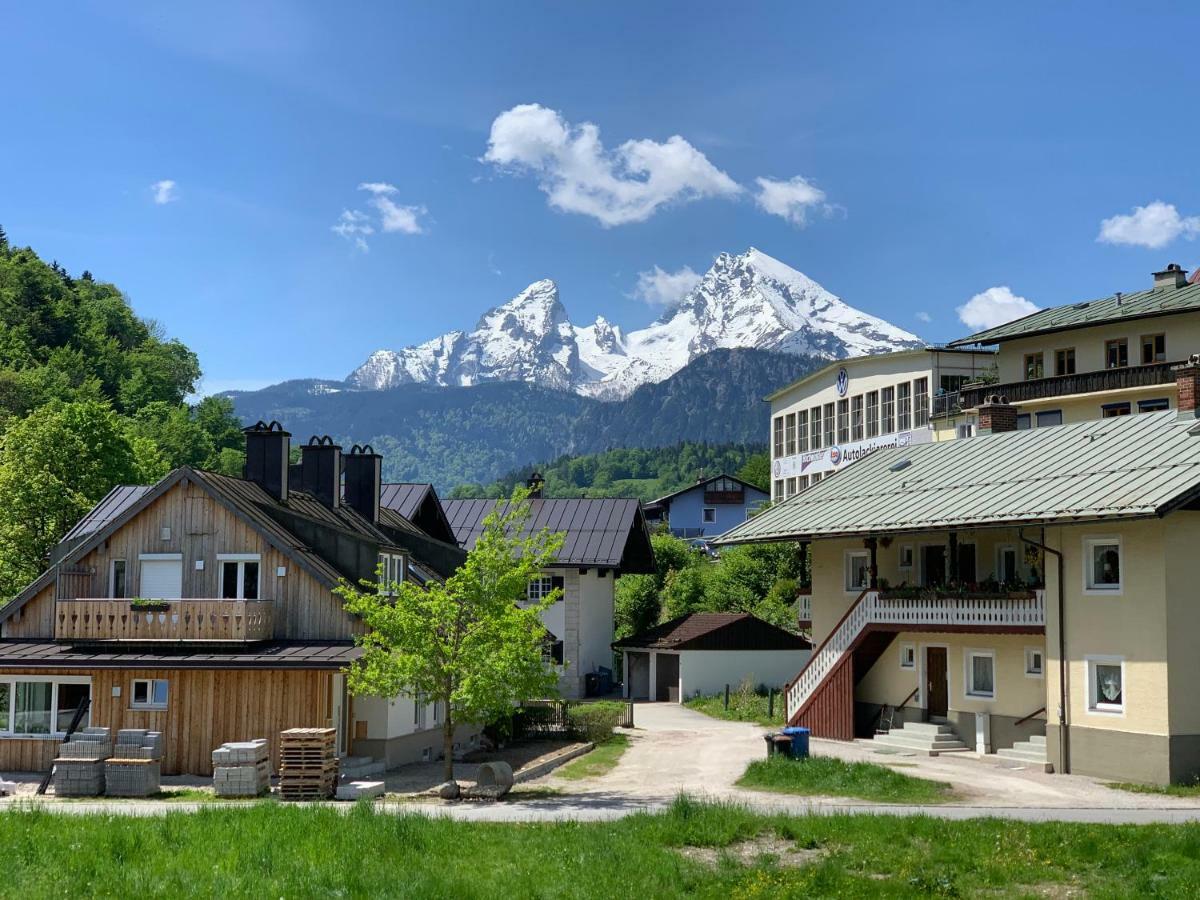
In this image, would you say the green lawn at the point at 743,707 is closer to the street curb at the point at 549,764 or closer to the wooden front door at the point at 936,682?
the wooden front door at the point at 936,682

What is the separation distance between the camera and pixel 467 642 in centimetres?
2891

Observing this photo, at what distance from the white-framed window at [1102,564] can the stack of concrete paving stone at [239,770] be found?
19.8m

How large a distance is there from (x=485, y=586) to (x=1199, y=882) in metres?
15.5

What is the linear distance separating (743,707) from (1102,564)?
2181 centimetres

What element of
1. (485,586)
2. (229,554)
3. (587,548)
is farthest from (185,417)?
(485,586)

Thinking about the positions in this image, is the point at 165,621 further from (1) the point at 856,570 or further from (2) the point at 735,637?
(2) the point at 735,637

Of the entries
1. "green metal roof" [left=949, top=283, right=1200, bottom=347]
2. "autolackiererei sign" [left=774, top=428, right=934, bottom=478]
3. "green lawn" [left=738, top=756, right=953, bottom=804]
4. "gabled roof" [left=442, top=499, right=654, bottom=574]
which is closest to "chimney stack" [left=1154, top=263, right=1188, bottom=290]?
"green metal roof" [left=949, top=283, right=1200, bottom=347]

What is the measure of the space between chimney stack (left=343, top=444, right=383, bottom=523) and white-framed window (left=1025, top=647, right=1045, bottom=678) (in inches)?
855

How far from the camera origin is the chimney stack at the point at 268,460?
38.9 metres

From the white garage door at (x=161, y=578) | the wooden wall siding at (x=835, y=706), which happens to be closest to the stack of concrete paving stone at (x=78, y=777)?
the white garage door at (x=161, y=578)

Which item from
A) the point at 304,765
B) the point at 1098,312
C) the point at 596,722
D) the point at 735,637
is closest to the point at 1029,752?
the point at 596,722

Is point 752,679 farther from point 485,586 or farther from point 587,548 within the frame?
point 485,586

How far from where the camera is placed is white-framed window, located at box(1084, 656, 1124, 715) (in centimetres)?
3130

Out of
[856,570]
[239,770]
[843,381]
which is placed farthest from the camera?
[843,381]
